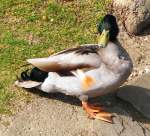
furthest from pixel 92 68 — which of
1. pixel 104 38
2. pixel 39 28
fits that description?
pixel 39 28

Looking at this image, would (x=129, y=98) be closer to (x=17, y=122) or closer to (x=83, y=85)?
(x=83, y=85)

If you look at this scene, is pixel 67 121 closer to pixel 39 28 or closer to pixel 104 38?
pixel 104 38

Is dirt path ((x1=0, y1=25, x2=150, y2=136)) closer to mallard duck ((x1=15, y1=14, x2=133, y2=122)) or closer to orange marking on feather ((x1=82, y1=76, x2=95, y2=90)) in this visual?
mallard duck ((x1=15, y1=14, x2=133, y2=122))

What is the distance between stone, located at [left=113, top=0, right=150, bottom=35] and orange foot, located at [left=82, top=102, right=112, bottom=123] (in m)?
1.72

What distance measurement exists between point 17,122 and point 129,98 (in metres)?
1.28

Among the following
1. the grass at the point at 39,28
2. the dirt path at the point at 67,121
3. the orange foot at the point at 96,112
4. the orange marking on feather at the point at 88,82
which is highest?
the orange marking on feather at the point at 88,82

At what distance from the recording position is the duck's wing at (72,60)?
206 inches

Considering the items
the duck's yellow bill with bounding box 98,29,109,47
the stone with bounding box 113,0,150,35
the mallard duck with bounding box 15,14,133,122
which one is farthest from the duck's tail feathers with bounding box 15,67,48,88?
the stone with bounding box 113,0,150,35

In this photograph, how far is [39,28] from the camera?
692 cm

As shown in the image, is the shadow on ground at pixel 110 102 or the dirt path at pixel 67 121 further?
the shadow on ground at pixel 110 102

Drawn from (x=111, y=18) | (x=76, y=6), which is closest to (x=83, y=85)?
(x=111, y=18)

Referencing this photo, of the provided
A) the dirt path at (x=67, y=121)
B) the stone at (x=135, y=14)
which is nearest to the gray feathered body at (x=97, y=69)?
the dirt path at (x=67, y=121)

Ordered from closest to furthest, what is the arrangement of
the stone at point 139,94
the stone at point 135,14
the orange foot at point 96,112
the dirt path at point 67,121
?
1. the dirt path at point 67,121
2. the orange foot at point 96,112
3. the stone at point 139,94
4. the stone at point 135,14

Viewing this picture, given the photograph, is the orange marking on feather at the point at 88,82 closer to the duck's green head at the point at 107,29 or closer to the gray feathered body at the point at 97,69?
the gray feathered body at the point at 97,69
